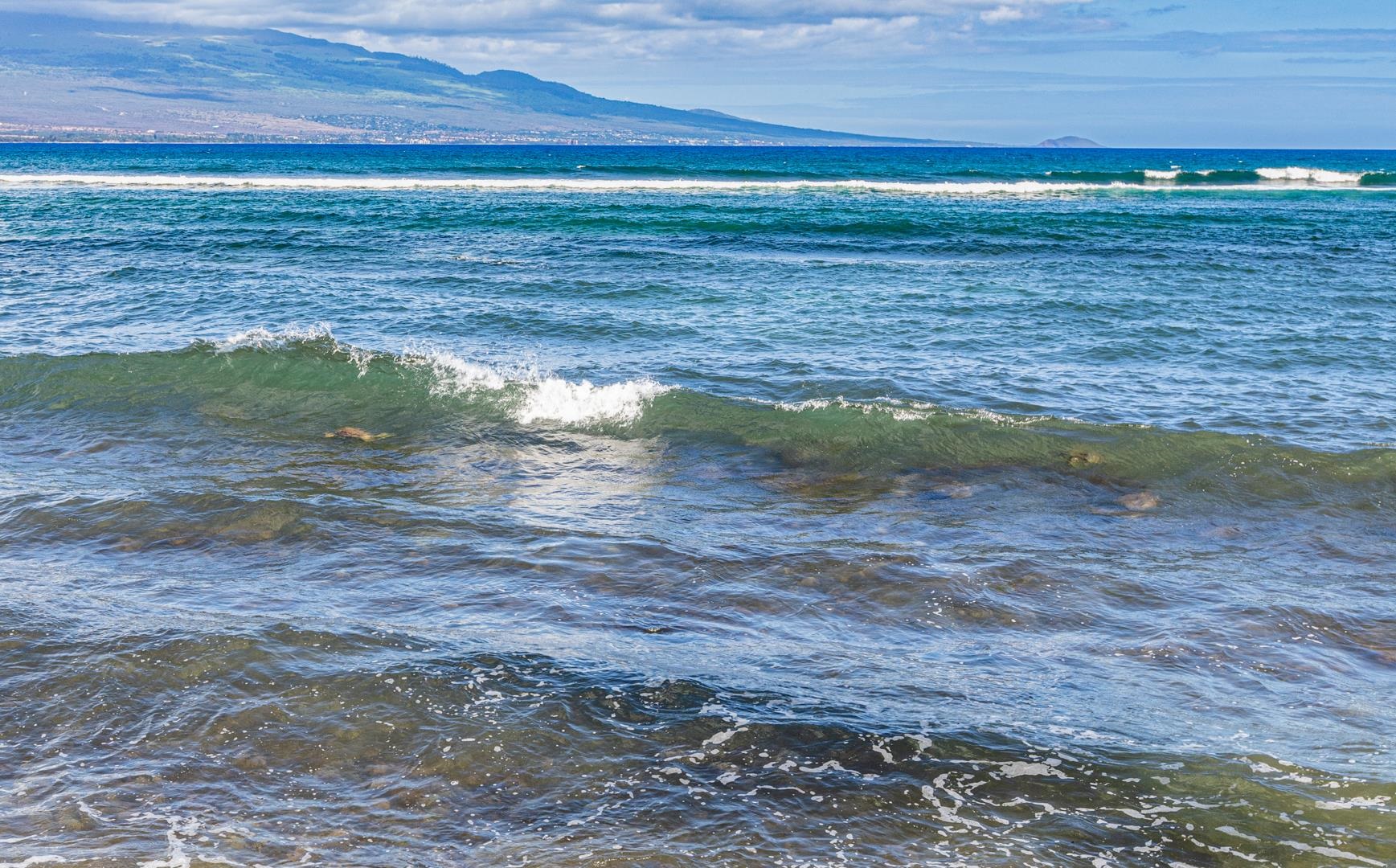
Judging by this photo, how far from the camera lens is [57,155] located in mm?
97750

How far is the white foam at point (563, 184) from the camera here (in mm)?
55531

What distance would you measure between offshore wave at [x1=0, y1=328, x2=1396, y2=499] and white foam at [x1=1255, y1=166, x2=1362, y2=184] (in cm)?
6969

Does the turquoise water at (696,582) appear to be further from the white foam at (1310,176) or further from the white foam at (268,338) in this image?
the white foam at (1310,176)

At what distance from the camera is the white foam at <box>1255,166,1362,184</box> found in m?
70.5

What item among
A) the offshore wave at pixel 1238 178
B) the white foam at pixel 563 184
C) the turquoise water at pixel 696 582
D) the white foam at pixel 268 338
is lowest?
the turquoise water at pixel 696 582

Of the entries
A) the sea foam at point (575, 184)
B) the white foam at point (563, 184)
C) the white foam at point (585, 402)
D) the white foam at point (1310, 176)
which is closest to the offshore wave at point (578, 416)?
the white foam at point (585, 402)

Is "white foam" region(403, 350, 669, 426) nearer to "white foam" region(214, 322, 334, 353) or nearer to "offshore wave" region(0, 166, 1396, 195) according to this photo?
"white foam" region(214, 322, 334, 353)

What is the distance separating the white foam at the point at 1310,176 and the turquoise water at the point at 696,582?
6041 cm

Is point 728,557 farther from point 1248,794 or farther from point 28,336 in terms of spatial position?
point 28,336

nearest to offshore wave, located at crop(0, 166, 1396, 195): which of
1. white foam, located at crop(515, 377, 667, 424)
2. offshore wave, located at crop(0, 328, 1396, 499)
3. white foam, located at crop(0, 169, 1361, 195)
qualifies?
white foam, located at crop(0, 169, 1361, 195)

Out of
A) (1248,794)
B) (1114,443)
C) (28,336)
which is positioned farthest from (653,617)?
(28,336)

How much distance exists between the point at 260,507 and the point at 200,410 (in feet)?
14.2

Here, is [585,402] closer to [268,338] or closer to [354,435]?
[354,435]

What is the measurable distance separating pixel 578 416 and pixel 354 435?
2.42 m
